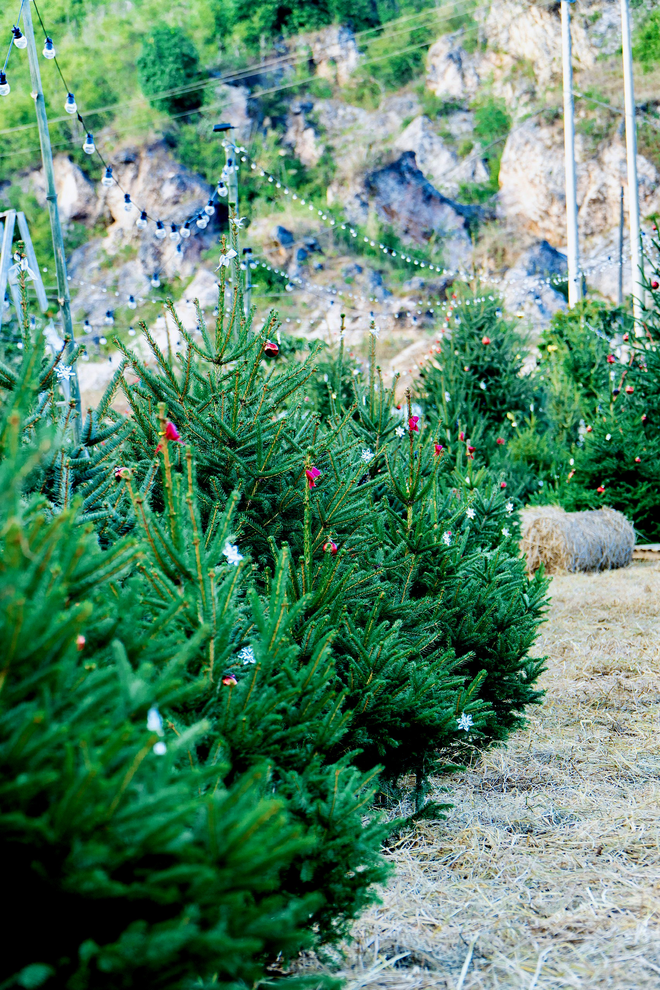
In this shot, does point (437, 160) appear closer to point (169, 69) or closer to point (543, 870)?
point (169, 69)

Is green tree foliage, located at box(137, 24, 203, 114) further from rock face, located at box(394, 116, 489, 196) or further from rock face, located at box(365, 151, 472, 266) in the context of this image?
rock face, located at box(365, 151, 472, 266)

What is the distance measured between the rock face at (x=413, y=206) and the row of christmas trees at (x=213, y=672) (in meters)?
29.9

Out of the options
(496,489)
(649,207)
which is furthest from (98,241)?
(496,489)

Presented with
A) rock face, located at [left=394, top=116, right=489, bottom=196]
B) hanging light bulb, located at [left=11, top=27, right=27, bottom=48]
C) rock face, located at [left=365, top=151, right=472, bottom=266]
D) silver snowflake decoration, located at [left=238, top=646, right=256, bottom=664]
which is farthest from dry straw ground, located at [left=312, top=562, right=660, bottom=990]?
rock face, located at [left=394, top=116, right=489, bottom=196]

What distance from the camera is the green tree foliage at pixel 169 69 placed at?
3506cm

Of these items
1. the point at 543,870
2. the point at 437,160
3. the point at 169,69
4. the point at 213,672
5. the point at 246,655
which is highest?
the point at 169,69

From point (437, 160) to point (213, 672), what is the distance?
1423 inches

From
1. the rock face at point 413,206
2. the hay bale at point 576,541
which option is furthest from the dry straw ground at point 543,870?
the rock face at point 413,206

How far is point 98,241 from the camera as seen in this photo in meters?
34.3

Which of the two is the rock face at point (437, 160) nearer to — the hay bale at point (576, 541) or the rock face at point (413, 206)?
the rock face at point (413, 206)

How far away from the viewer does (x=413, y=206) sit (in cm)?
3170

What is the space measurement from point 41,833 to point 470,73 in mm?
41631

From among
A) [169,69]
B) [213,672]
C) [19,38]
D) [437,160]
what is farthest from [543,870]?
[169,69]

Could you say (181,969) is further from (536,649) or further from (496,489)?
(536,649)
